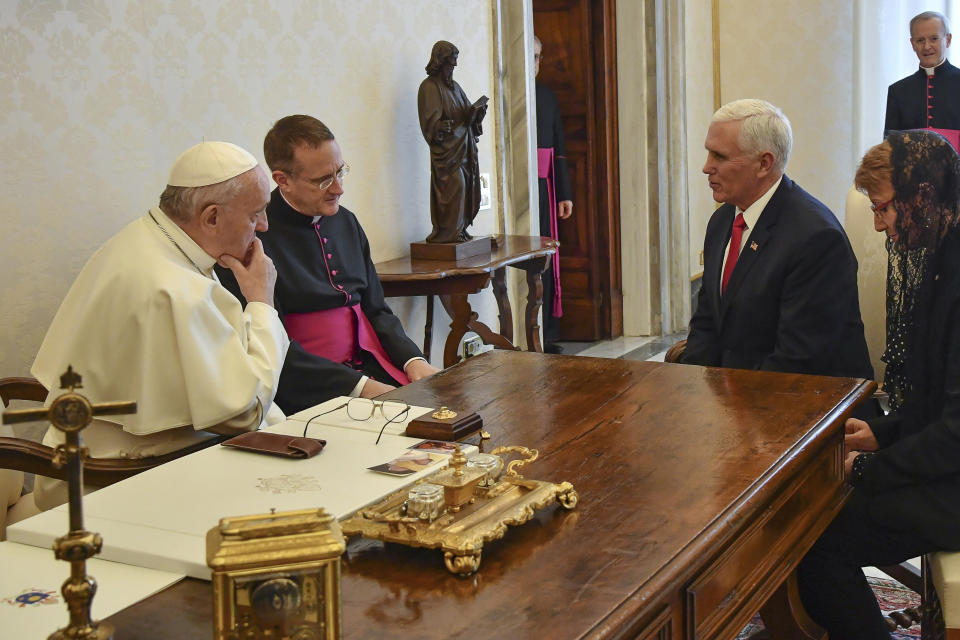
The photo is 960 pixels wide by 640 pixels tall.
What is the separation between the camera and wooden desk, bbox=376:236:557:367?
14.7ft

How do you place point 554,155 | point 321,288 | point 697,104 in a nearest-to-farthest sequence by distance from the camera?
point 321,288 → point 554,155 → point 697,104

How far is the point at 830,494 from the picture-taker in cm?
244

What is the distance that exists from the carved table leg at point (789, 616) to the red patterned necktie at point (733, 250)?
1311 millimetres

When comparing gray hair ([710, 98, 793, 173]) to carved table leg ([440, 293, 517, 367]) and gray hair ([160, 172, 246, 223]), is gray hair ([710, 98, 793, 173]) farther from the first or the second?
gray hair ([160, 172, 246, 223])

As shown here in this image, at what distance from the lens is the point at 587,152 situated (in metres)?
7.89

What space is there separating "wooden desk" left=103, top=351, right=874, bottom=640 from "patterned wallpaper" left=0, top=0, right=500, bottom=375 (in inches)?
53.9

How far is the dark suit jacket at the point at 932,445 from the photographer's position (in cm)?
242

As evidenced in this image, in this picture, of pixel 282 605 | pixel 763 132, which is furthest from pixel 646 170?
pixel 282 605

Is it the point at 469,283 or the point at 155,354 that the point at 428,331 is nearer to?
the point at 469,283

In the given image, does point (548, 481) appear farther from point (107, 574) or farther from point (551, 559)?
point (107, 574)

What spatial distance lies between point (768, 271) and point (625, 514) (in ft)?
6.23

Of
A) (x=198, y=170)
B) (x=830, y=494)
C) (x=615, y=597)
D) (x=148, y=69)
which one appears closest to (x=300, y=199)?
(x=148, y=69)

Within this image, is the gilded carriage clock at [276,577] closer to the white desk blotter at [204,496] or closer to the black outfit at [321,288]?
the white desk blotter at [204,496]

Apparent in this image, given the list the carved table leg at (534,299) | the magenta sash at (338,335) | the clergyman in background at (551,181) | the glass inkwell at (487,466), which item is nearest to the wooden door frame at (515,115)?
the carved table leg at (534,299)
